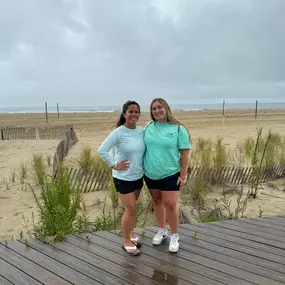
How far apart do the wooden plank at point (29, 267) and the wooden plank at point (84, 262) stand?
193mm

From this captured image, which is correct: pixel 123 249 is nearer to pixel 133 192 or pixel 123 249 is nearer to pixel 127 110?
pixel 133 192

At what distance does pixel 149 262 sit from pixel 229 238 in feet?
3.28

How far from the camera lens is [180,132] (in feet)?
9.00

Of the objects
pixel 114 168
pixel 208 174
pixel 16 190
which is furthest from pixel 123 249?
pixel 16 190

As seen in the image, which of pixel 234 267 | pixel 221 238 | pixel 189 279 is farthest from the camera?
pixel 221 238

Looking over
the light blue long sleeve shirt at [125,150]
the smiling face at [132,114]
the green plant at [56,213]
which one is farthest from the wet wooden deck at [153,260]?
the smiling face at [132,114]

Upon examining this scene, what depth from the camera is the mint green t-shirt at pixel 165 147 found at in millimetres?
2727

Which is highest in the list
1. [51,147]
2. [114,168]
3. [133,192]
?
[114,168]

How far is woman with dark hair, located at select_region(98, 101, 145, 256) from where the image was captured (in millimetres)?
2738

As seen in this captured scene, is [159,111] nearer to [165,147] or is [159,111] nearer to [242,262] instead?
[165,147]

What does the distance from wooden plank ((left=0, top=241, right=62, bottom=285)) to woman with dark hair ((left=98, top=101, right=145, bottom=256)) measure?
83 centimetres

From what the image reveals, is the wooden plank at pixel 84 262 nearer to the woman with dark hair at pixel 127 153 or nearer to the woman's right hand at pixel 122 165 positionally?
the woman with dark hair at pixel 127 153

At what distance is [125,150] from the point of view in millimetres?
2762

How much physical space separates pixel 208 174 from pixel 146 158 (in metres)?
4.12
